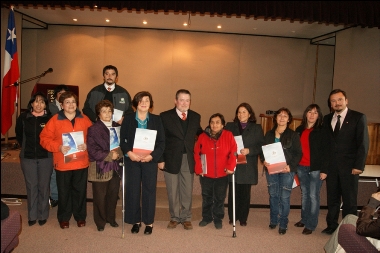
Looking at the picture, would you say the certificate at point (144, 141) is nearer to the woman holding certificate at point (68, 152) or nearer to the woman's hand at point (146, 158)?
the woman's hand at point (146, 158)

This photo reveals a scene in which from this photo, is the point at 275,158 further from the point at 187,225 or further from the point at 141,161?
the point at 141,161

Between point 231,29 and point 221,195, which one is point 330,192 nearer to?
point 221,195

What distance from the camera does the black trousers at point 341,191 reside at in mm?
3826

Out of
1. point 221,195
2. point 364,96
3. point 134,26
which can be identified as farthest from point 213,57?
point 221,195

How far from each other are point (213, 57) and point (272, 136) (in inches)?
273

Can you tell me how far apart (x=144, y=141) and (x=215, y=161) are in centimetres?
91

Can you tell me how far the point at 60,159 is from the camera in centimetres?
371

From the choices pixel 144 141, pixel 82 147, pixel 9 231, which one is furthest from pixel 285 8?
pixel 9 231

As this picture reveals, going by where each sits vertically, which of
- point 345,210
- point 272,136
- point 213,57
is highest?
point 213,57

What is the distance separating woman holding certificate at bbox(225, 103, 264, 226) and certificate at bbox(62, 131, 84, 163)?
1845mm

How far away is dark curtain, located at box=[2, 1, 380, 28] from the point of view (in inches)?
214

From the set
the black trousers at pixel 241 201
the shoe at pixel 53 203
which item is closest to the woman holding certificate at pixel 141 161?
the black trousers at pixel 241 201

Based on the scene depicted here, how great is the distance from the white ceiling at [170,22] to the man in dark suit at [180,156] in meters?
5.23

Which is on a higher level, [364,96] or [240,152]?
[364,96]
